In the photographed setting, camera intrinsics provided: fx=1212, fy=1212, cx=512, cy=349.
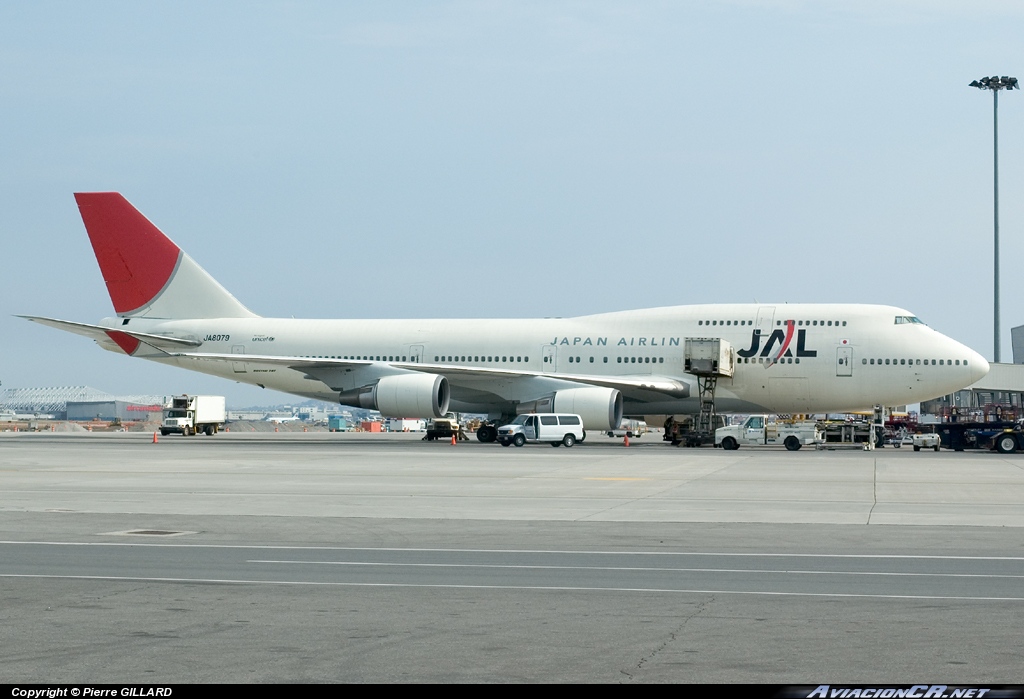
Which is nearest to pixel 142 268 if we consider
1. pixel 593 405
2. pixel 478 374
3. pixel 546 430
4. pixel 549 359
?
pixel 478 374

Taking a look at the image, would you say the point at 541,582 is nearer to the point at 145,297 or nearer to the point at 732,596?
the point at 732,596

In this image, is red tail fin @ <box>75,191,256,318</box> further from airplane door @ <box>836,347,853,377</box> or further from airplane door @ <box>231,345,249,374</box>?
airplane door @ <box>836,347,853,377</box>

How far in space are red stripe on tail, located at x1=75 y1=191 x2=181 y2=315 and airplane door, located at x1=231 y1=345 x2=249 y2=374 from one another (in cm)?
466

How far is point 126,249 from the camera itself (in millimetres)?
54750

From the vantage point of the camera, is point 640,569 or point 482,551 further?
point 482,551

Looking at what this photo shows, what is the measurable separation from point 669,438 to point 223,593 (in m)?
43.0

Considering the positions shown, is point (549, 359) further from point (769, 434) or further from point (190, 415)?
point (190, 415)

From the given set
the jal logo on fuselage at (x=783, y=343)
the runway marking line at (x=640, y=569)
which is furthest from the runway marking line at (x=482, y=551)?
the jal logo on fuselage at (x=783, y=343)

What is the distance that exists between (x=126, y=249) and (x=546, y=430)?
872 inches

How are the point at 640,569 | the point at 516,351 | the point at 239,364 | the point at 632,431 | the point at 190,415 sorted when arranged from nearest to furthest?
the point at 640,569, the point at 516,351, the point at 239,364, the point at 190,415, the point at 632,431

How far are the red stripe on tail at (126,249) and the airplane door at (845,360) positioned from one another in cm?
2956

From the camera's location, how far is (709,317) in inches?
1907

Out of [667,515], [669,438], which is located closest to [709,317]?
[669,438]

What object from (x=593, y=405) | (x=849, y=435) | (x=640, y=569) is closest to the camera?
(x=640, y=569)
